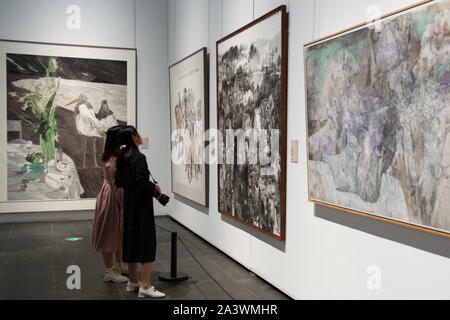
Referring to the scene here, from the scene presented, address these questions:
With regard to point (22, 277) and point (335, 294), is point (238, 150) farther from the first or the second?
point (22, 277)

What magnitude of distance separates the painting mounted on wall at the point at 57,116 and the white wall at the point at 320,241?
3.42 metres

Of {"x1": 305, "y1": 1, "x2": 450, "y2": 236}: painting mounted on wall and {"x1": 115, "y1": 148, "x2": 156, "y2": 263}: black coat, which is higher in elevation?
{"x1": 305, "y1": 1, "x2": 450, "y2": 236}: painting mounted on wall

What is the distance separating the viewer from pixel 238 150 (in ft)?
17.6

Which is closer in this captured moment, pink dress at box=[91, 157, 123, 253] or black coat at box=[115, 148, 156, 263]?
black coat at box=[115, 148, 156, 263]

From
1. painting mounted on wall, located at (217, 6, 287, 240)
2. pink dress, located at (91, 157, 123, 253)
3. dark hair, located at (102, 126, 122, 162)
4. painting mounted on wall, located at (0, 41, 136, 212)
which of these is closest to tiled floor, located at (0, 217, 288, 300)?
pink dress, located at (91, 157, 123, 253)

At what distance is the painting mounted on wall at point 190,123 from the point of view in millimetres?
6742

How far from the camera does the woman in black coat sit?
4176mm

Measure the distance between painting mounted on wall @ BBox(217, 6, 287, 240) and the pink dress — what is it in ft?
4.56

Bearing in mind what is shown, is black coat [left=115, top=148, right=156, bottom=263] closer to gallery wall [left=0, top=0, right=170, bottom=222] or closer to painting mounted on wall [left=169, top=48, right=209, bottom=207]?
painting mounted on wall [left=169, top=48, right=209, bottom=207]

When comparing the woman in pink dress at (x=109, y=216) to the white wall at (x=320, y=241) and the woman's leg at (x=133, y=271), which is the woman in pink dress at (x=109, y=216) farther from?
the white wall at (x=320, y=241)

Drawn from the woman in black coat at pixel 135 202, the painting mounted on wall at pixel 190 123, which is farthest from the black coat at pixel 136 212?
the painting mounted on wall at pixel 190 123

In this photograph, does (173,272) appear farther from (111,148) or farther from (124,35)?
(124,35)

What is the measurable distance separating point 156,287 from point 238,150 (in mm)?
1768

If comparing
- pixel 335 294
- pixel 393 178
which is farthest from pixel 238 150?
pixel 393 178
